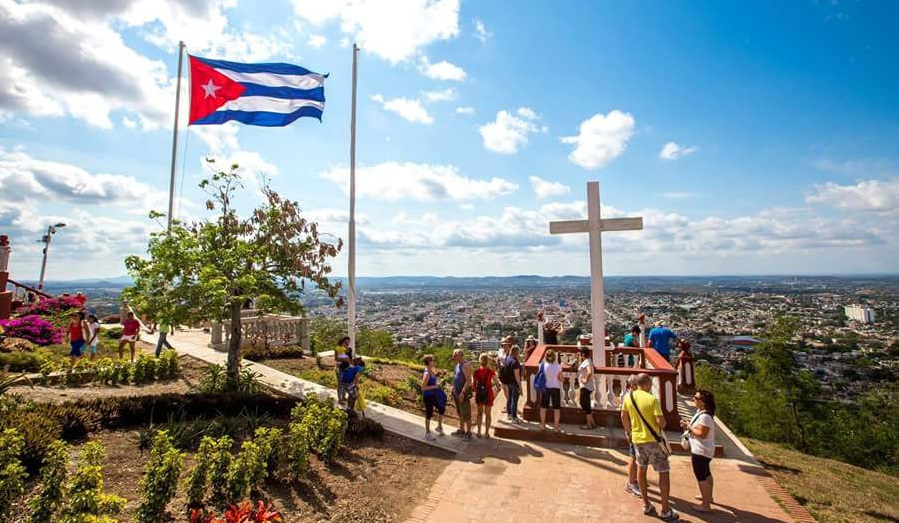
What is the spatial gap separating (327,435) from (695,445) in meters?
5.23

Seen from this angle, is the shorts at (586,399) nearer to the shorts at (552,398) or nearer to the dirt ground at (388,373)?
the shorts at (552,398)

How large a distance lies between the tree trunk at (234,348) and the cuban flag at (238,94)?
18.1 feet

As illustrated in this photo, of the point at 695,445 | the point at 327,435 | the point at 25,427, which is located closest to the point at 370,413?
the point at 327,435

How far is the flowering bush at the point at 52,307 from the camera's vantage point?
1541cm

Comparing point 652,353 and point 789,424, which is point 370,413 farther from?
point 789,424

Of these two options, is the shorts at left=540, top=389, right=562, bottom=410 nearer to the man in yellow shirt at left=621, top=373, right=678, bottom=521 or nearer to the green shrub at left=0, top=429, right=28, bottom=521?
the man in yellow shirt at left=621, top=373, right=678, bottom=521

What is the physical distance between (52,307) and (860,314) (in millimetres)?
78586

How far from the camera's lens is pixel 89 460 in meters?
4.21

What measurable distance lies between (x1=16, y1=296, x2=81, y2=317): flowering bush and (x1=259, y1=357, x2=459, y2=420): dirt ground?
8.88 m

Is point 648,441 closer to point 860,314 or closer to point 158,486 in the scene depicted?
point 158,486

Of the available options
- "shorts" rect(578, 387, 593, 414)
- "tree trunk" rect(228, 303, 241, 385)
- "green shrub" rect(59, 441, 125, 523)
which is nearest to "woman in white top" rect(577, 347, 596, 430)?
"shorts" rect(578, 387, 593, 414)

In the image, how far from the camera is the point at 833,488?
6.69 meters

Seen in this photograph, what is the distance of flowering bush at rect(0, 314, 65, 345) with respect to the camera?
39.9ft

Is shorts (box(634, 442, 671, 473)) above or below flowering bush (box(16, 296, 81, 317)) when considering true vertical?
below
